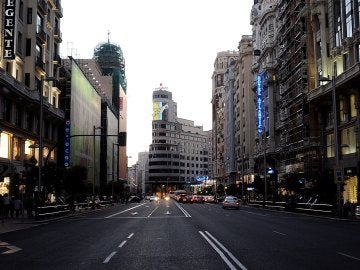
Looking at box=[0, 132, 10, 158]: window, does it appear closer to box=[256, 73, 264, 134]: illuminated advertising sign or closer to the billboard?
the billboard

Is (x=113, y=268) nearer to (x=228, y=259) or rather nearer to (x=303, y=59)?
(x=228, y=259)

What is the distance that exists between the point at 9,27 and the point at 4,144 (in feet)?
33.4

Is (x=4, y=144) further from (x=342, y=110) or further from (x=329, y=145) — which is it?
(x=329, y=145)

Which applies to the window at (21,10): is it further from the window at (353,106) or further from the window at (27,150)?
the window at (353,106)

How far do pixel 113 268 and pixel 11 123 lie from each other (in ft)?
120

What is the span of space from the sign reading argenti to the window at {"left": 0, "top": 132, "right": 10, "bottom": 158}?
6.77 metres

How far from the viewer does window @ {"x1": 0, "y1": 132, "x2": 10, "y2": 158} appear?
1731 inches

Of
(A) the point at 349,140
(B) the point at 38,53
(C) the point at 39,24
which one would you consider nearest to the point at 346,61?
(A) the point at 349,140

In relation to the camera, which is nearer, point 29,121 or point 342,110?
point 29,121

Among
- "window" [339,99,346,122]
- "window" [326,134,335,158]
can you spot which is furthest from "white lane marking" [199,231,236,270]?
"window" [326,134,335,158]

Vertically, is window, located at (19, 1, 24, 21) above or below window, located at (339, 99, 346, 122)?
above

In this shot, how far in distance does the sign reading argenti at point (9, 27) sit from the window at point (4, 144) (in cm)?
677

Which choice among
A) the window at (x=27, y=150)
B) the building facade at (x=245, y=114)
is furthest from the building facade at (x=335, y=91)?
the building facade at (x=245, y=114)

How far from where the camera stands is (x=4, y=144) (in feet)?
147
